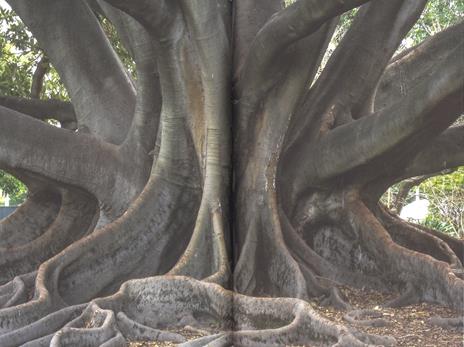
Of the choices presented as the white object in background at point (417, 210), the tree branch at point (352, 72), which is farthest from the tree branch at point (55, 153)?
the white object in background at point (417, 210)

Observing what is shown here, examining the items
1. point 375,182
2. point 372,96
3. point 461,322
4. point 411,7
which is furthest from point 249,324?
point 411,7

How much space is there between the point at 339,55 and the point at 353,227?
116 cm

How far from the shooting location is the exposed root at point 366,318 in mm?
3275

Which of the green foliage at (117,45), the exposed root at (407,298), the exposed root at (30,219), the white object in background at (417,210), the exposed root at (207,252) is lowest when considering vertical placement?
the exposed root at (407,298)

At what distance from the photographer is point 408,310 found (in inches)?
136

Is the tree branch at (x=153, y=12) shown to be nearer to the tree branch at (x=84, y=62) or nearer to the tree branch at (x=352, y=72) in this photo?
the tree branch at (x=352, y=72)

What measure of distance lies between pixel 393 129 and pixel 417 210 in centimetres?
56

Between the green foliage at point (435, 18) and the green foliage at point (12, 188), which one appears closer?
the green foliage at point (435, 18)

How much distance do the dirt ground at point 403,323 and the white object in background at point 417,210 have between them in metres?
0.46

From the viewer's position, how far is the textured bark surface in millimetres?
3541

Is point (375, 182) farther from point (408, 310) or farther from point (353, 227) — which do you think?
point (408, 310)

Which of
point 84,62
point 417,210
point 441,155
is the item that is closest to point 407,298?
point 417,210

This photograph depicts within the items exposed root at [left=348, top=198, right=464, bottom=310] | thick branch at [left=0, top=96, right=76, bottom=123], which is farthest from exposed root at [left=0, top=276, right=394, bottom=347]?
thick branch at [left=0, top=96, right=76, bottom=123]

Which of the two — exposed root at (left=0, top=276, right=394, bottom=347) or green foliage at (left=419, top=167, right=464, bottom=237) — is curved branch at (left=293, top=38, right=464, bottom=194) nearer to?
green foliage at (left=419, top=167, right=464, bottom=237)
